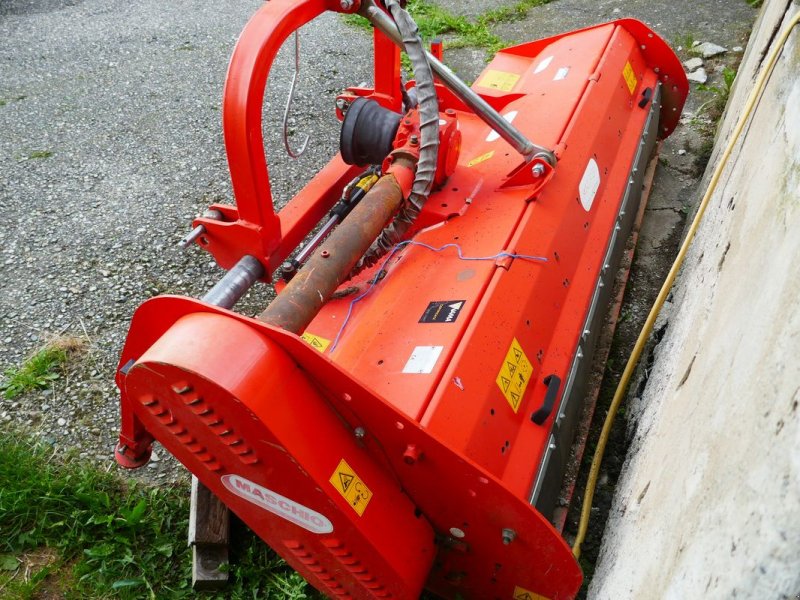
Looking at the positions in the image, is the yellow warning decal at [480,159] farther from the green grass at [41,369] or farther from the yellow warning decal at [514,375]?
the green grass at [41,369]

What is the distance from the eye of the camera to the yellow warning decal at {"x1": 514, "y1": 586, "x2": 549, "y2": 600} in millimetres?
1733

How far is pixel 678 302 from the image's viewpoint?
2363mm

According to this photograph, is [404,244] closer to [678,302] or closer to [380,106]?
[380,106]

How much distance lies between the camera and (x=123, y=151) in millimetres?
4137

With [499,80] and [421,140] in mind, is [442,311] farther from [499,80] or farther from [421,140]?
[499,80]

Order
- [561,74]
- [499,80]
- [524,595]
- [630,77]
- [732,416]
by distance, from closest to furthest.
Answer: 1. [732,416]
2. [524,595]
3. [561,74]
4. [630,77]
5. [499,80]

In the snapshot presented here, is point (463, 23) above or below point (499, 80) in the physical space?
below

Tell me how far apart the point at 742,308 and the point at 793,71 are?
2.78 ft

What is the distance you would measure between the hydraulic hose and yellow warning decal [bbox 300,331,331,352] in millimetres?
288

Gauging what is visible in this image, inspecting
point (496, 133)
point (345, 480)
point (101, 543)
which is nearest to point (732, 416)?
point (345, 480)

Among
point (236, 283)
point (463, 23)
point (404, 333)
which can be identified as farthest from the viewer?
point (463, 23)

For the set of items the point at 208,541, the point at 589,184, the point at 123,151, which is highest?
→ the point at 589,184

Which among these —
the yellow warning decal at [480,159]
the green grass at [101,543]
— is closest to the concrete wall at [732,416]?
the yellow warning decal at [480,159]

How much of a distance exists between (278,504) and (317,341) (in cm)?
61
